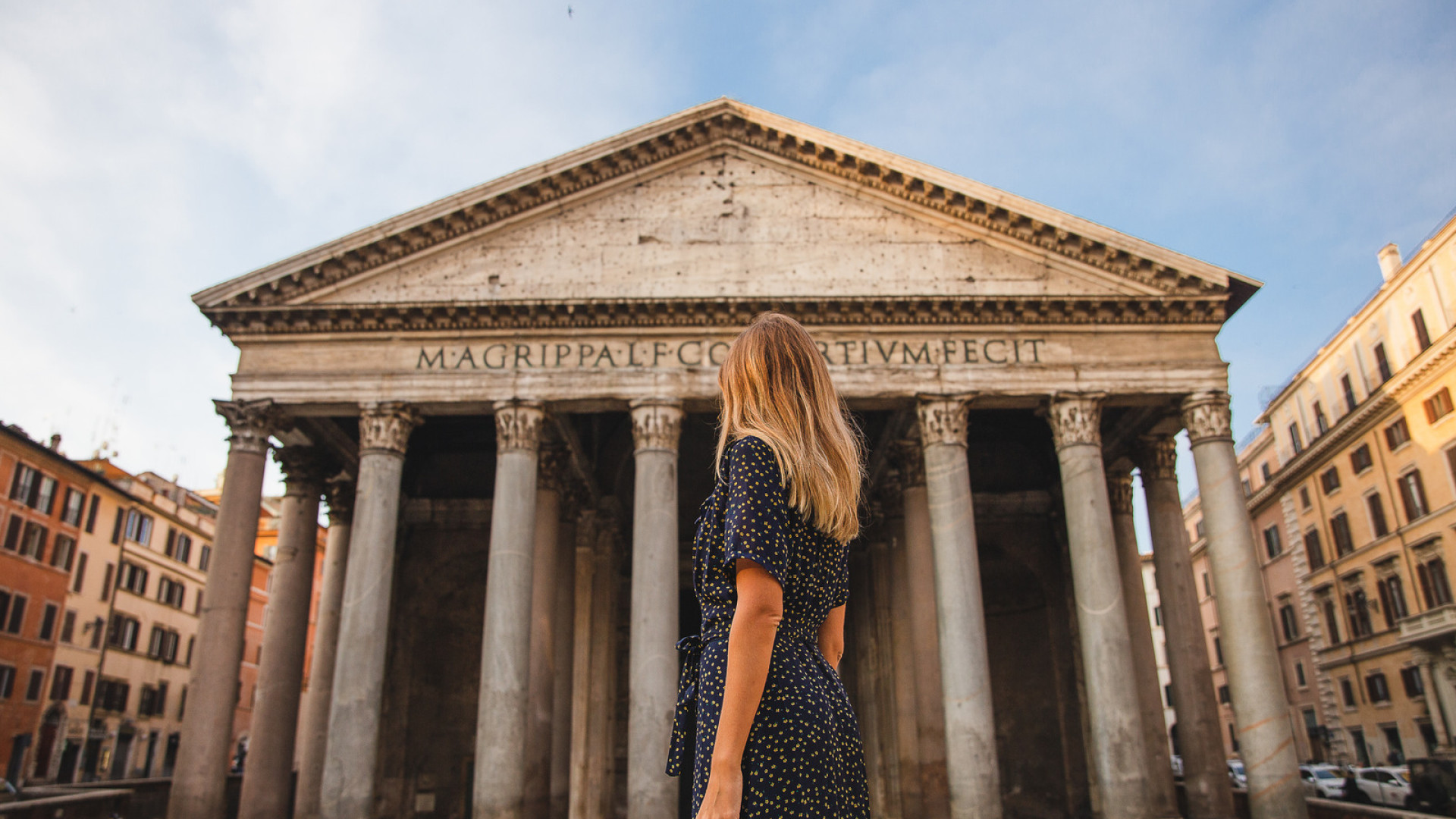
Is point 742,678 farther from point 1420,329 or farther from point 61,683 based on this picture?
point 61,683

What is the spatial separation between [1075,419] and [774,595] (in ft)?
53.0

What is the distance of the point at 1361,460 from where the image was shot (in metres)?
33.3

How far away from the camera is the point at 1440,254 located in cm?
2861

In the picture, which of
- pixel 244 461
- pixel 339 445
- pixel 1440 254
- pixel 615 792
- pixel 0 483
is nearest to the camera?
pixel 244 461

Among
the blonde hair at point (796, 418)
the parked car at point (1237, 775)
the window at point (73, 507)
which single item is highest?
the window at point (73, 507)

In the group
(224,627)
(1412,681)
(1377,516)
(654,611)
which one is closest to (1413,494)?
(1377,516)

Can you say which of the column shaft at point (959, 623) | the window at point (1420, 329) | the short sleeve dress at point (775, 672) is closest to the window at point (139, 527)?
the column shaft at point (959, 623)

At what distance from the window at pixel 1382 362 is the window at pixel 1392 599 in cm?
630

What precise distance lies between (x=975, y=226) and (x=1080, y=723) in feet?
38.0

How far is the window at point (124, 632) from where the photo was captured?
37.4 meters

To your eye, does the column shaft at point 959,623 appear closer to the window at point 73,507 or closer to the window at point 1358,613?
the window at point 1358,613

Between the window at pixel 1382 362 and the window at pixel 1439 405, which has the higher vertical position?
the window at pixel 1382 362

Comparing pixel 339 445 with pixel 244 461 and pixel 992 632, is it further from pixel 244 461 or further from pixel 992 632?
pixel 992 632

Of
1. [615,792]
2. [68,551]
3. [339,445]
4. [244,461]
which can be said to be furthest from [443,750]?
[68,551]
